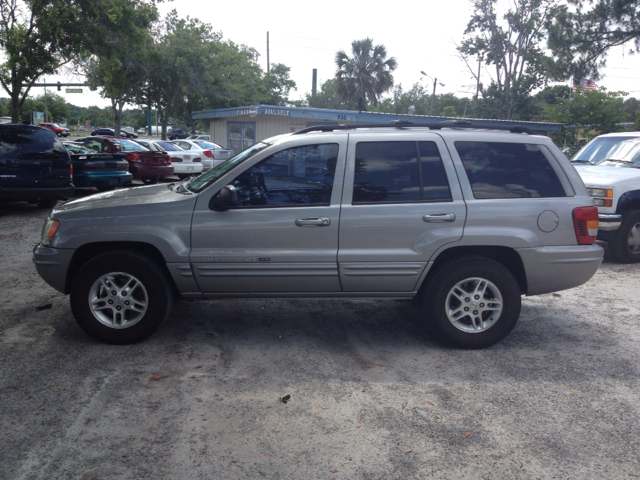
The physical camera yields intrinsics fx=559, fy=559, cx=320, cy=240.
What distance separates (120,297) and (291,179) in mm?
1767

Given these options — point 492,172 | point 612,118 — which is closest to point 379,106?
point 612,118

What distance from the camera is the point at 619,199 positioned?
27.0 ft

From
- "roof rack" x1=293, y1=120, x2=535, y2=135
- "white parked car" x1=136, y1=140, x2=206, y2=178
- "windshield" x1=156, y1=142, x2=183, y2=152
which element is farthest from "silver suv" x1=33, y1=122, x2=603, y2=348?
"windshield" x1=156, y1=142, x2=183, y2=152

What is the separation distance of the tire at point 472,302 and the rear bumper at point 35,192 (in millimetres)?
8922

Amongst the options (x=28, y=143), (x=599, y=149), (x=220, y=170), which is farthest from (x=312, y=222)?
(x=28, y=143)

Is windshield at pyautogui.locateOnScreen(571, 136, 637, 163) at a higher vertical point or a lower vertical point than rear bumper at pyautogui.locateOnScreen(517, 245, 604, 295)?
higher

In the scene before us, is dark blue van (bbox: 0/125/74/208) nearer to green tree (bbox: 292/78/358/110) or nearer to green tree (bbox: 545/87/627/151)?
green tree (bbox: 545/87/627/151)

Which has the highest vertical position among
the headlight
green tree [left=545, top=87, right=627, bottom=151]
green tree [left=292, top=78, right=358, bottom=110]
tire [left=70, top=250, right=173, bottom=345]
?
green tree [left=292, top=78, right=358, bottom=110]

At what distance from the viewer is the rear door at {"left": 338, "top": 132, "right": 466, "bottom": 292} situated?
Answer: 4.74m

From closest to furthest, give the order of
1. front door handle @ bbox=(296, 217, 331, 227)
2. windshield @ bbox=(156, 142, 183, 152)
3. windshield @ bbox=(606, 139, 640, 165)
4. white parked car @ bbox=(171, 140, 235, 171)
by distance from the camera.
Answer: front door handle @ bbox=(296, 217, 331, 227), windshield @ bbox=(606, 139, 640, 165), windshield @ bbox=(156, 142, 183, 152), white parked car @ bbox=(171, 140, 235, 171)

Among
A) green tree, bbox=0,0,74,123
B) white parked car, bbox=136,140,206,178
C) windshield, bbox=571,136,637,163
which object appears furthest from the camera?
white parked car, bbox=136,140,206,178

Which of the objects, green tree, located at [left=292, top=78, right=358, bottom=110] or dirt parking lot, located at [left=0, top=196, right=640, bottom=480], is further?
green tree, located at [left=292, top=78, right=358, bottom=110]

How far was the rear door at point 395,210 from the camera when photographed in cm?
474

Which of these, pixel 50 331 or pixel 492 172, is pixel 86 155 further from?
pixel 492 172
